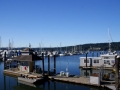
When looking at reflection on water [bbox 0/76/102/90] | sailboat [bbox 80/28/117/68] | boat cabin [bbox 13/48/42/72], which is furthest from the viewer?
sailboat [bbox 80/28/117/68]

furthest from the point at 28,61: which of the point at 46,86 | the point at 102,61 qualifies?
the point at 102,61

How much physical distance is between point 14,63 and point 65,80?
94.9ft

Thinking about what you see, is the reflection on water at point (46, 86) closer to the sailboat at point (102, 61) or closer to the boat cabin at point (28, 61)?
the boat cabin at point (28, 61)

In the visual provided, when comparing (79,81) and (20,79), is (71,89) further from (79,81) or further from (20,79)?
(20,79)

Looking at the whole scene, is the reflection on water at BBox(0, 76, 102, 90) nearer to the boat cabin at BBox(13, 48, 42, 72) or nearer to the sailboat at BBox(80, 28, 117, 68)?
the boat cabin at BBox(13, 48, 42, 72)

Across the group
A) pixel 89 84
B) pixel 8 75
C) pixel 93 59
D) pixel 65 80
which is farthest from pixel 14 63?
pixel 89 84

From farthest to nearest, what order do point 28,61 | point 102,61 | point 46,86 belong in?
point 102,61 < point 28,61 < point 46,86

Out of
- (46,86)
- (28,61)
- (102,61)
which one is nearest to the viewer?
(46,86)

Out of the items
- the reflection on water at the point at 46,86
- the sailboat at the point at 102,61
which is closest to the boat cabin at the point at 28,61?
the reflection on water at the point at 46,86

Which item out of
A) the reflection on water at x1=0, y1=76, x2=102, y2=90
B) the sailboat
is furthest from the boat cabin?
the sailboat

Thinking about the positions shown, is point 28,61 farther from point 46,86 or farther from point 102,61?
point 102,61

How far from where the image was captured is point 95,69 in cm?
4659

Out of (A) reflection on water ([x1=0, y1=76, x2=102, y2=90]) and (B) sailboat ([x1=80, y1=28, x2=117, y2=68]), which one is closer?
(A) reflection on water ([x1=0, y1=76, x2=102, y2=90])

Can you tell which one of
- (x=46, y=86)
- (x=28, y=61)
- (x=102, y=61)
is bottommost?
(x=46, y=86)
